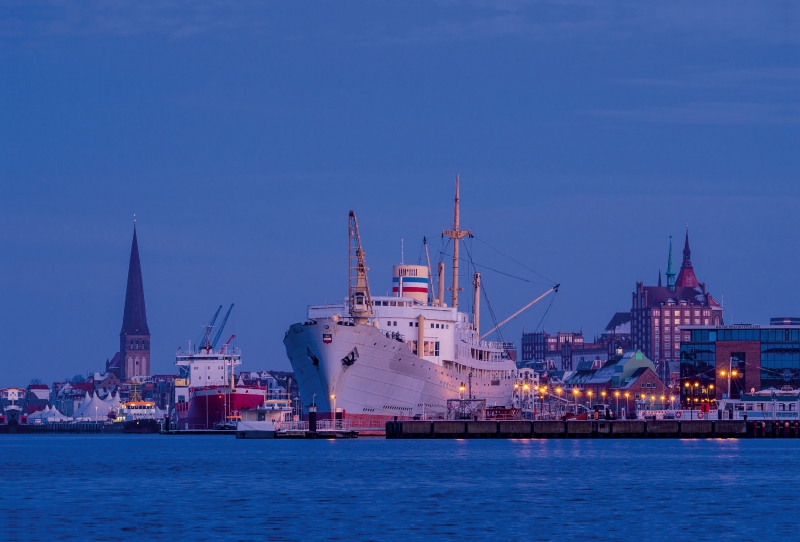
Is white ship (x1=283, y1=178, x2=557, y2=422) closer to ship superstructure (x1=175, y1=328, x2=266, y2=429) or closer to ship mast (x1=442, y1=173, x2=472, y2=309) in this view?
ship mast (x1=442, y1=173, x2=472, y2=309)

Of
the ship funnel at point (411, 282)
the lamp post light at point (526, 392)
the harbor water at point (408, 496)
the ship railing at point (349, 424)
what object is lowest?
the harbor water at point (408, 496)

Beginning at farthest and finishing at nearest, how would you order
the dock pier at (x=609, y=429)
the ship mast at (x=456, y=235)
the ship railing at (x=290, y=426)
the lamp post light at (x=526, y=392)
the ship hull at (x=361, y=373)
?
the lamp post light at (x=526, y=392), the ship mast at (x=456, y=235), the ship railing at (x=290, y=426), the dock pier at (x=609, y=429), the ship hull at (x=361, y=373)

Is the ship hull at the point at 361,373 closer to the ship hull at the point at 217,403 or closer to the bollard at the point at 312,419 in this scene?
the bollard at the point at 312,419

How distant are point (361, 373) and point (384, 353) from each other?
7.98 feet

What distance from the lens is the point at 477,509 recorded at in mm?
55938

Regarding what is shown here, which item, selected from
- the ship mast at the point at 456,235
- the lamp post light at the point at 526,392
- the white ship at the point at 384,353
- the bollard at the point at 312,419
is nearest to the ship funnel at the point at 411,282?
the white ship at the point at 384,353

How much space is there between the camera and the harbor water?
49.5m

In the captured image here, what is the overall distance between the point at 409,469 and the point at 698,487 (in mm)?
17573

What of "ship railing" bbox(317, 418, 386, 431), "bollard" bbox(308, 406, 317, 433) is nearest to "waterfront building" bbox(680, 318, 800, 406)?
"ship railing" bbox(317, 418, 386, 431)

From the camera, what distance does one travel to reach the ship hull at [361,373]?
111 metres

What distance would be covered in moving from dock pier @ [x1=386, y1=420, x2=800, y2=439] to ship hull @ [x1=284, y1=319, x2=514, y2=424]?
3.35 meters

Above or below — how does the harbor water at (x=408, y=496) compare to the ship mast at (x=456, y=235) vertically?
below

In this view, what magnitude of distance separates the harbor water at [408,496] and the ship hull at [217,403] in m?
74.7

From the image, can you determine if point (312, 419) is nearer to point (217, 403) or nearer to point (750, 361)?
point (217, 403)
